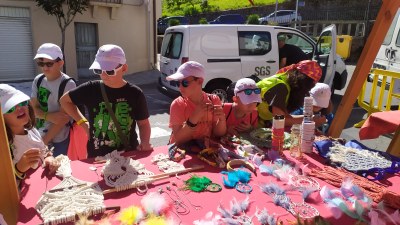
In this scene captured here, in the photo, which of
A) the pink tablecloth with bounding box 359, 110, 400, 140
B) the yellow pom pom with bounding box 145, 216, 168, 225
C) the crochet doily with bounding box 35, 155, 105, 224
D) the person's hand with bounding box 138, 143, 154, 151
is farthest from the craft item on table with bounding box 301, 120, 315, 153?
the crochet doily with bounding box 35, 155, 105, 224

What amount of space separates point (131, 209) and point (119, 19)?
42.2ft

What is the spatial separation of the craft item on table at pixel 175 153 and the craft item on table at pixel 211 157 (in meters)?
0.12

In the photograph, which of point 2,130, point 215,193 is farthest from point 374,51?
point 2,130

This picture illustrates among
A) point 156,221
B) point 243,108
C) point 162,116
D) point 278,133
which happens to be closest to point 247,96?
point 243,108

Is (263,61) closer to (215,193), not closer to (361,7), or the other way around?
(215,193)

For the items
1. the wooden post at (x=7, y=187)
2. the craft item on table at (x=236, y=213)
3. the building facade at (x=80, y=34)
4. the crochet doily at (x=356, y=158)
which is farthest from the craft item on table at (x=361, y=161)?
the building facade at (x=80, y=34)

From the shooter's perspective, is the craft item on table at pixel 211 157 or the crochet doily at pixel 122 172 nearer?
the crochet doily at pixel 122 172

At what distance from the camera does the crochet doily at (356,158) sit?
2.20 metres

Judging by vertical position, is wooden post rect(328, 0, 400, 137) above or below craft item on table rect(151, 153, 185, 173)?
above

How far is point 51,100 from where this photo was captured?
303 centimetres

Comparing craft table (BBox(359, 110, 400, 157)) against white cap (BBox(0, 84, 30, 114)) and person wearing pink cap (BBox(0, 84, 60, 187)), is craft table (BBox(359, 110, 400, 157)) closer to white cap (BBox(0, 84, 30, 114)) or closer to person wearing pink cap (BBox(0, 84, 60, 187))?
person wearing pink cap (BBox(0, 84, 60, 187))

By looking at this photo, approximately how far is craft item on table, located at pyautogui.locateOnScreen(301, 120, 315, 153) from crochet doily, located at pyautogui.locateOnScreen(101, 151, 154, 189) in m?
1.16

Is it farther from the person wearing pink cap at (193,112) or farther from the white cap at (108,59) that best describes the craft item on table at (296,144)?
the white cap at (108,59)

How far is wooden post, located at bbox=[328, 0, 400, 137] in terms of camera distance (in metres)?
2.57
